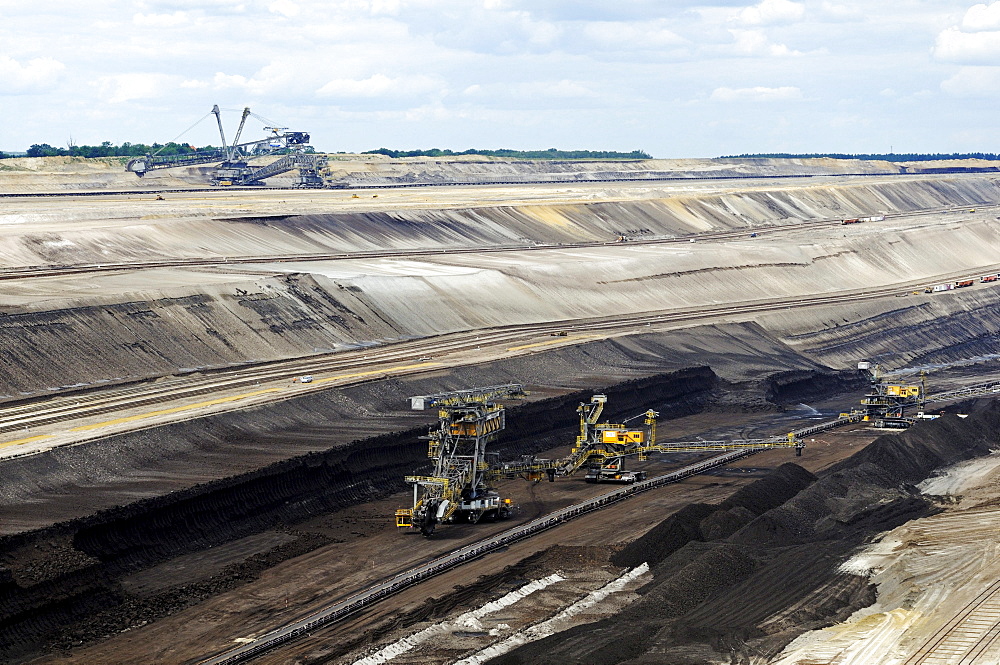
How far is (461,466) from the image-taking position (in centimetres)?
5247

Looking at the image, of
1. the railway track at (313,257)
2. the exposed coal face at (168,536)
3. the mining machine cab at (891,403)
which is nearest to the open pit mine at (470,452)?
the exposed coal face at (168,536)

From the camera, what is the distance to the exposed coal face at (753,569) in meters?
35.2

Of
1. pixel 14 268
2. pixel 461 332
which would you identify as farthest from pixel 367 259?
Result: pixel 14 268

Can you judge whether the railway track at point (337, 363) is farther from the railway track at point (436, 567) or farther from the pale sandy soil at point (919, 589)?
the pale sandy soil at point (919, 589)

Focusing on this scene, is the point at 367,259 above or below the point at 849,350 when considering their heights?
above

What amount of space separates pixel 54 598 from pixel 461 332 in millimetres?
51531

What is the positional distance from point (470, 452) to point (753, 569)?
1458 cm

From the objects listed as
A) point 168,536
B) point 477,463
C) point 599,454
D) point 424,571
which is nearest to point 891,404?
point 599,454

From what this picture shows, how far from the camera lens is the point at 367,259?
347ft

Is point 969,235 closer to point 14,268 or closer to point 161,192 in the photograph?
point 161,192

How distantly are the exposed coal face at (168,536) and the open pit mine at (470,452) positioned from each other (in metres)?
0.12

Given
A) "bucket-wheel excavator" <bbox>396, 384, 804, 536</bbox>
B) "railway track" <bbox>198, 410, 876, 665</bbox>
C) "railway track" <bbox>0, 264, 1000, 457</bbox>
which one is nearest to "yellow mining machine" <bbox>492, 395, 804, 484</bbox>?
"bucket-wheel excavator" <bbox>396, 384, 804, 536</bbox>

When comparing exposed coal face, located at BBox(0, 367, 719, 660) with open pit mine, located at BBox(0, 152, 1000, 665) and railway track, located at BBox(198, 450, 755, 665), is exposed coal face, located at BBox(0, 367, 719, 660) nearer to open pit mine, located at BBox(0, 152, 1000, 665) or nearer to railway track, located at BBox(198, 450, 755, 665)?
open pit mine, located at BBox(0, 152, 1000, 665)

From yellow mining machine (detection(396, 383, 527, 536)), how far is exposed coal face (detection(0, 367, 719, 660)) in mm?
4823
